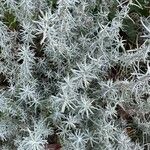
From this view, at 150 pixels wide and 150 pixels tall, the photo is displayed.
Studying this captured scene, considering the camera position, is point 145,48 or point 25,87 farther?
point 25,87

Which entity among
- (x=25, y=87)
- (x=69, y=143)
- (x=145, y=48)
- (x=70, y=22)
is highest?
(x=70, y=22)

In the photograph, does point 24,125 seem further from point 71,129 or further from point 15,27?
point 15,27

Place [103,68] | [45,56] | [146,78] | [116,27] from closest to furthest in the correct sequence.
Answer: [146,78]
[116,27]
[103,68]
[45,56]

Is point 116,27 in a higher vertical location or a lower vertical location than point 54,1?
lower

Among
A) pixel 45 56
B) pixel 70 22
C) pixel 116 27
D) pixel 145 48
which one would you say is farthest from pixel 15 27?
pixel 145 48

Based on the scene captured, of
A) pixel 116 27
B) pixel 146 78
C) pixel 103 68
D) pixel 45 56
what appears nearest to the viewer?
pixel 146 78

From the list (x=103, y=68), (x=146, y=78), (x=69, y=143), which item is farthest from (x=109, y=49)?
(x=69, y=143)
